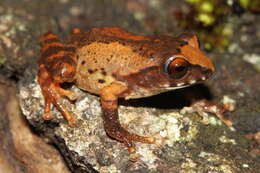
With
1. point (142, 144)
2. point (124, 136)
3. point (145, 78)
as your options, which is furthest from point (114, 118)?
point (145, 78)

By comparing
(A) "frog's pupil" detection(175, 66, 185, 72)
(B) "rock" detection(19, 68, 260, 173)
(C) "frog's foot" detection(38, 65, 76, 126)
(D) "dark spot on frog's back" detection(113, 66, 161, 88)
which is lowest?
(B) "rock" detection(19, 68, 260, 173)

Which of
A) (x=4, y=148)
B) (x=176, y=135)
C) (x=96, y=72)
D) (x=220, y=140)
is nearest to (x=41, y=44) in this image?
(x=96, y=72)

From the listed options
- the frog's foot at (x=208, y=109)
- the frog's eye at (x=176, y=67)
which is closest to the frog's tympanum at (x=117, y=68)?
the frog's eye at (x=176, y=67)

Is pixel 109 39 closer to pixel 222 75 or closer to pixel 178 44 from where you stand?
pixel 178 44

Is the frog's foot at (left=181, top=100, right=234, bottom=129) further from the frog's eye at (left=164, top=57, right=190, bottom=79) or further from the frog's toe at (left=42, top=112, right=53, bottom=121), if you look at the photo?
the frog's toe at (left=42, top=112, right=53, bottom=121)

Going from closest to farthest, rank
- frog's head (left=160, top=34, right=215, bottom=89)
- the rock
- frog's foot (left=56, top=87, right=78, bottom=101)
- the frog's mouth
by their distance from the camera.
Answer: the rock < frog's head (left=160, top=34, right=215, bottom=89) < the frog's mouth < frog's foot (left=56, top=87, right=78, bottom=101)

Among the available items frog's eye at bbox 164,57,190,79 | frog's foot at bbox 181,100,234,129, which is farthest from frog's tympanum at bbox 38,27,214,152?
frog's foot at bbox 181,100,234,129

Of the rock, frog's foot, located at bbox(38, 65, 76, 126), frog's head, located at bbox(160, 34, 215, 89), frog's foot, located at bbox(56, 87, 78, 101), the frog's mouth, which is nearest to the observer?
the rock

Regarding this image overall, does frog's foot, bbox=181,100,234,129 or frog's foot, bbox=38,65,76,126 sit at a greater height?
frog's foot, bbox=38,65,76,126
